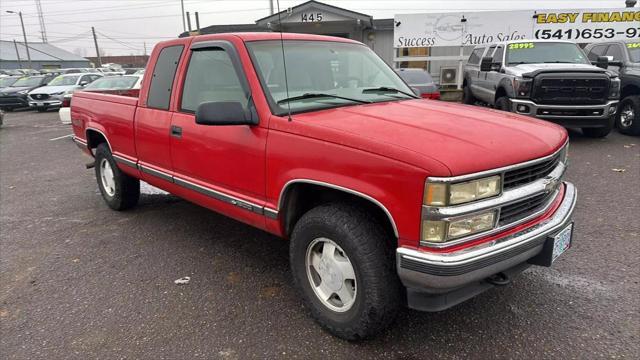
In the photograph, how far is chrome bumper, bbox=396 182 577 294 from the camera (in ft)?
6.91

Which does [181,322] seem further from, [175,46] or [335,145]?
[175,46]

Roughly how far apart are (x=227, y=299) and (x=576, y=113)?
7.26 metres

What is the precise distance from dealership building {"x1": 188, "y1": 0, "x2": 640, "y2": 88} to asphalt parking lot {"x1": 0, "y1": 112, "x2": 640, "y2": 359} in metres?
10.4

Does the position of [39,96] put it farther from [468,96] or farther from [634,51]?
[634,51]

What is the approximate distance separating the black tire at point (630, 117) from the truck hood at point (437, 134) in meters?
Result: 7.19

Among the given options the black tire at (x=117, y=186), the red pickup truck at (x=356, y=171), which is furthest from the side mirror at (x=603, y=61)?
the black tire at (x=117, y=186)

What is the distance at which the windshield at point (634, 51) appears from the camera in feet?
29.2

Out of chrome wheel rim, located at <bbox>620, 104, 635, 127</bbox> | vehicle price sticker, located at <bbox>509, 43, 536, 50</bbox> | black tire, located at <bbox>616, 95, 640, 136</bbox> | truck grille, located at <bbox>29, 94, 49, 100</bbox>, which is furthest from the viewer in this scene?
truck grille, located at <bbox>29, 94, 49, 100</bbox>

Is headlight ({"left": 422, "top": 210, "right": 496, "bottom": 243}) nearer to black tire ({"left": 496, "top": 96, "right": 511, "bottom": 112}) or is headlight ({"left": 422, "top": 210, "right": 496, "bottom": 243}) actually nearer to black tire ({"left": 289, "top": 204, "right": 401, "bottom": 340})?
black tire ({"left": 289, "top": 204, "right": 401, "bottom": 340})

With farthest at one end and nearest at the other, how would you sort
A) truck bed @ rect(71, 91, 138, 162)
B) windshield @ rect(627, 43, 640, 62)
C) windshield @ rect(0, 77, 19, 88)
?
windshield @ rect(0, 77, 19, 88), windshield @ rect(627, 43, 640, 62), truck bed @ rect(71, 91, 138, 162)

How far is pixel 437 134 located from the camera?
2389 millimetres

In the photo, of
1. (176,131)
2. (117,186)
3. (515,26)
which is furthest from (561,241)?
(515,26)

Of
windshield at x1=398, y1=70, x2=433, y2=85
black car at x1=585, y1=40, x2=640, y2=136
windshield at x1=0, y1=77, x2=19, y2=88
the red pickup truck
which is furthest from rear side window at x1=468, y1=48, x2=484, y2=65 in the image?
windshield at x1=0, y1=77, x2=19, y2=88

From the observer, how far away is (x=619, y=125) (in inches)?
362
